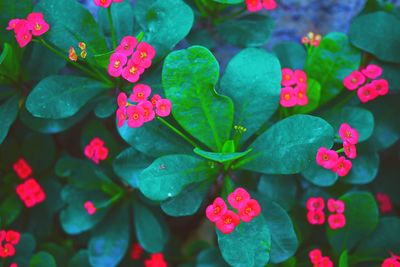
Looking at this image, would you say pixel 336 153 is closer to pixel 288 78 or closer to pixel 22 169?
pixel 288 78

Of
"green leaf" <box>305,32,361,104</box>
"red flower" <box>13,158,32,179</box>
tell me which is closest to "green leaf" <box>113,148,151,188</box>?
"red flower" <box>13,158,32,179</box>

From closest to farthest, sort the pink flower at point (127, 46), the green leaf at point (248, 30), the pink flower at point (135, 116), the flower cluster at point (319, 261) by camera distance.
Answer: the pink flower at point (135, 116)
the pink flower at point (127, 46)
the flower cluster at point (319, 261)
the green leaf at point (248, 30)

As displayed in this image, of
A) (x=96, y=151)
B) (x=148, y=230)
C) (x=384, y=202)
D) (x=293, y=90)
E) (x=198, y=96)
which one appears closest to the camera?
(x=198, y=96)

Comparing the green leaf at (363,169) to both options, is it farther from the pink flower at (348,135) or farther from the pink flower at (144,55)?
the pink flower at (144,55)

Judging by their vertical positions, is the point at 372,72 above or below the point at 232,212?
above

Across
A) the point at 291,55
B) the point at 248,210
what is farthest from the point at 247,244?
the point at 291,55

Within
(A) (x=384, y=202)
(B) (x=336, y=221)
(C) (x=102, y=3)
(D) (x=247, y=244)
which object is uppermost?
(C) (x=102, y=3)

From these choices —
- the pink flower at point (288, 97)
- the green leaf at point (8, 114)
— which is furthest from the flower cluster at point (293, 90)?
the green leaf at point (8, 114)
